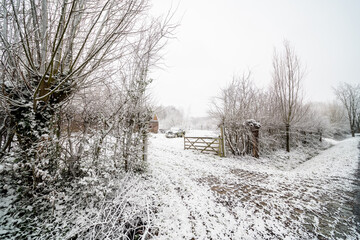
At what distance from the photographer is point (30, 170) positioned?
8.48 feet

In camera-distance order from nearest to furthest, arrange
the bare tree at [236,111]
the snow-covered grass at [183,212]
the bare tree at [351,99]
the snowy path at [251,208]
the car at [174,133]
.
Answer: the snow-covered grass at [183,212], the snowy path at [251,208], the bare tree at [236,111], the car at [174,133], the bare tree at [351,99]

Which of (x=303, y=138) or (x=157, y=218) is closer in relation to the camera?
(x=157, y=218)

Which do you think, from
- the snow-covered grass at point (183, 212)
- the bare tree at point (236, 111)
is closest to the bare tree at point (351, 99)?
the bare tree at point (236, 111)

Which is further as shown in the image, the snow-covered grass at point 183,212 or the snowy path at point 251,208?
the snowy path at point 251,208

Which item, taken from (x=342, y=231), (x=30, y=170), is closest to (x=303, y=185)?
(x=342, y=231)

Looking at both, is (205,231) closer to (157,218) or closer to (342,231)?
(157,218)

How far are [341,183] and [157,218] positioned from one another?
6904mm

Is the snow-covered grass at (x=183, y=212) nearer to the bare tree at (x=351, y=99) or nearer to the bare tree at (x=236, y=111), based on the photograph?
the bare tree at (x=236, y=111)

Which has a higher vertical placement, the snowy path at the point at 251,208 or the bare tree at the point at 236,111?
the bare tree at the point at 236,111

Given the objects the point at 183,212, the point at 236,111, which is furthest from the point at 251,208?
the point at 236,111

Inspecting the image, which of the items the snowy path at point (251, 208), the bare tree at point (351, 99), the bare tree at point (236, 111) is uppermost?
the bare tree at point (351, 99)

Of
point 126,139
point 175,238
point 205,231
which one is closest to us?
point 175,238

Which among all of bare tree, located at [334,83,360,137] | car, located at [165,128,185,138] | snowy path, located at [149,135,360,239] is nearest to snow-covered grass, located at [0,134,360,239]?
snowy path, located at [149,135,360,239]

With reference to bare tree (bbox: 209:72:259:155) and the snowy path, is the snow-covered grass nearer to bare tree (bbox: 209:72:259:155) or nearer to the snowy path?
the snowy path
